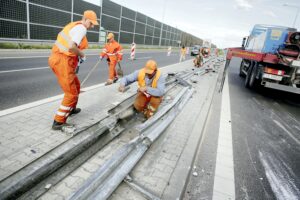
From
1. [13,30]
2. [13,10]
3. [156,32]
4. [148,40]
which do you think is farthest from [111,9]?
[156,32]

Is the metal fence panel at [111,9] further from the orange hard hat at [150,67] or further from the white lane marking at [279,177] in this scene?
the white lane marking at [279,177]

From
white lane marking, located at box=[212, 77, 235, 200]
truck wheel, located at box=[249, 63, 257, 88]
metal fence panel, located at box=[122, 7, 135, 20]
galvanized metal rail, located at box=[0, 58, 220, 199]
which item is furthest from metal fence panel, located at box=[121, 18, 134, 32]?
galvanized metal rail, located at box=[0, 58, 220, 199]

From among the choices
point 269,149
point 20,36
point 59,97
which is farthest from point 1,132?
point 20,36

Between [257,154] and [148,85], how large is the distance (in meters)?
2.50

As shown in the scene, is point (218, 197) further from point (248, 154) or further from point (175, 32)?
point (175, 32)

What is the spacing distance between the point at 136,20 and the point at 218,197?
34253mm

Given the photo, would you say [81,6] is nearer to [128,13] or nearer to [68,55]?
[128,13]

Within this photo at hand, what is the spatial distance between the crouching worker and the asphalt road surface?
1324mm

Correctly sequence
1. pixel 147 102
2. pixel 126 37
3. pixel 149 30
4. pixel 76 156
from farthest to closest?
pixel 149 30 → pixel 126 37 → pixel 147 102 → pixel 76 156

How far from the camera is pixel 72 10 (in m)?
20.4

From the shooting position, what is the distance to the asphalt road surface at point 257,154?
123 inches

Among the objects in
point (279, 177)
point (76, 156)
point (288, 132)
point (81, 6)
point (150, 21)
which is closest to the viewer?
point (76, 156)

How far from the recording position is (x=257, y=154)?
4.16 metres

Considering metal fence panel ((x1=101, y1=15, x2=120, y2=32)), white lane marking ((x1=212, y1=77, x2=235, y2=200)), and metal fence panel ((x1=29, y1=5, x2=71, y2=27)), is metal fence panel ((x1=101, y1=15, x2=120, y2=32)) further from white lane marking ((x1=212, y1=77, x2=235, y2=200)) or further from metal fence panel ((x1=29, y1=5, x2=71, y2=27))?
white lane marking ((x1=212, y1=77, x2=235, y2=200))
